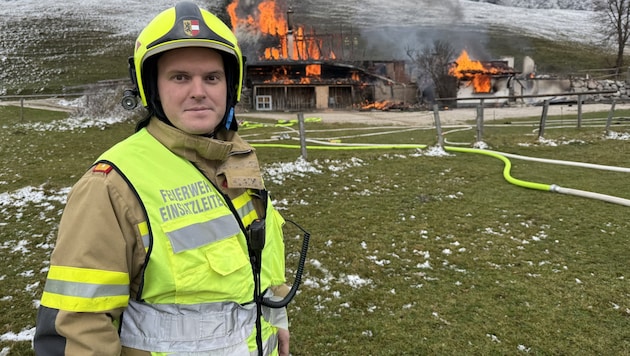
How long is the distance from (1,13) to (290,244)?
320 ft

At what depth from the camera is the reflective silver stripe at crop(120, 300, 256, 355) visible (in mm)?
1327

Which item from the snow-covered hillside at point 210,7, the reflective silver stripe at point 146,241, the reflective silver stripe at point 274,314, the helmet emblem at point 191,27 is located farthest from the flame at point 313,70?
the reflective silver stripe at point 146,241

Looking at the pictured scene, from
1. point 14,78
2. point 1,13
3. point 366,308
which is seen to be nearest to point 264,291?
point 366,308

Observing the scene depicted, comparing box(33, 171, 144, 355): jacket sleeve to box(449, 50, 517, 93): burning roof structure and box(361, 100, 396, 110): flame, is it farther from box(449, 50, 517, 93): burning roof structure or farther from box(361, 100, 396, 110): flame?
box(449, 50, 517, 93): burning roof structure

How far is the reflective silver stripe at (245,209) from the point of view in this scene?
1.65 meters

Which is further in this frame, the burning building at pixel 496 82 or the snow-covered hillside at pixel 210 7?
the snow-covered hillside at pixel 210 7

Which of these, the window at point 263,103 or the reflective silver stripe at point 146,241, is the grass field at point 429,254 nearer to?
the reflective silver stripe at point 146,241

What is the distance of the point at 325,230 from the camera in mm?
5824

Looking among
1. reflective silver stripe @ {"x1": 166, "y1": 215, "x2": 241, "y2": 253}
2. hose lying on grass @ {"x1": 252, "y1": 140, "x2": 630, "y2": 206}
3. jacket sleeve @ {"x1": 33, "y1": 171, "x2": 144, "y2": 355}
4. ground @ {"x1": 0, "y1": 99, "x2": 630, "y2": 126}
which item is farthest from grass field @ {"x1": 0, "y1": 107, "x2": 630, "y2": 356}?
ground @ {"x1": 0, "y1": 99, "x2": 630, "y2": 126}

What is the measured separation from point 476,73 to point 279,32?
91.5 ft

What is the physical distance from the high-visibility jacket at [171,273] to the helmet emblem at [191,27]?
1.31ft

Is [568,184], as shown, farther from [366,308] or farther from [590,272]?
[366,308]

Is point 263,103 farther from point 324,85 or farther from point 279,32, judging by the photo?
point 279,32

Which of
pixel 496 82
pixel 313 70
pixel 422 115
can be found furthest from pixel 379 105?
pixel 496 82
